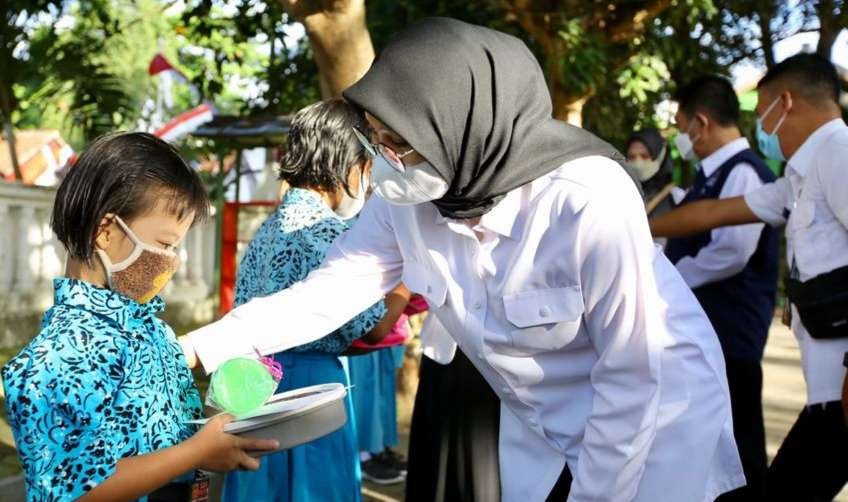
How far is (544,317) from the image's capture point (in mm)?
2102

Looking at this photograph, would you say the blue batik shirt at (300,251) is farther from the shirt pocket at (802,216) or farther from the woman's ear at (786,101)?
the woman's ear at (786,101)

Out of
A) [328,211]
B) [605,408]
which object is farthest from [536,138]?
[328,211]

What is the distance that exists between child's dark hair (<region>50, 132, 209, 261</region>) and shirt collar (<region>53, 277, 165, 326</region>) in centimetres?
8

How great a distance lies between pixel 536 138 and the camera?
213cm

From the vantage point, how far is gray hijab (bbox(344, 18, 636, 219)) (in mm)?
2061

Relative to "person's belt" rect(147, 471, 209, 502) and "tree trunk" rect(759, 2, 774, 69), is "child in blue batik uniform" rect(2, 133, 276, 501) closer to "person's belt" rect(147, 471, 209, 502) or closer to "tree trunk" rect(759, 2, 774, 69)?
"person's belt" rect(147, 471, 209, 502)

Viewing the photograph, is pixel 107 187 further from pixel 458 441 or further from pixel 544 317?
pixel 458 441

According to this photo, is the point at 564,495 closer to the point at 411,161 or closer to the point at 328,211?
the point at 411,161

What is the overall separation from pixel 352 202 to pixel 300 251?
42 cm

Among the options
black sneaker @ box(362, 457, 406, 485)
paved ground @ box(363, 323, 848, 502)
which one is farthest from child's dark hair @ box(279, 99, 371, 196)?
black sneaker @ box(362, 457, 406, 485)

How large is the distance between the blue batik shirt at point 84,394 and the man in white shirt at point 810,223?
2199 mm

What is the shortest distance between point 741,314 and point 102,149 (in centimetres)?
310

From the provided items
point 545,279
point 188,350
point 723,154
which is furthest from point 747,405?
point 188,350

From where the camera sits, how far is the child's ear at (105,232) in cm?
205
